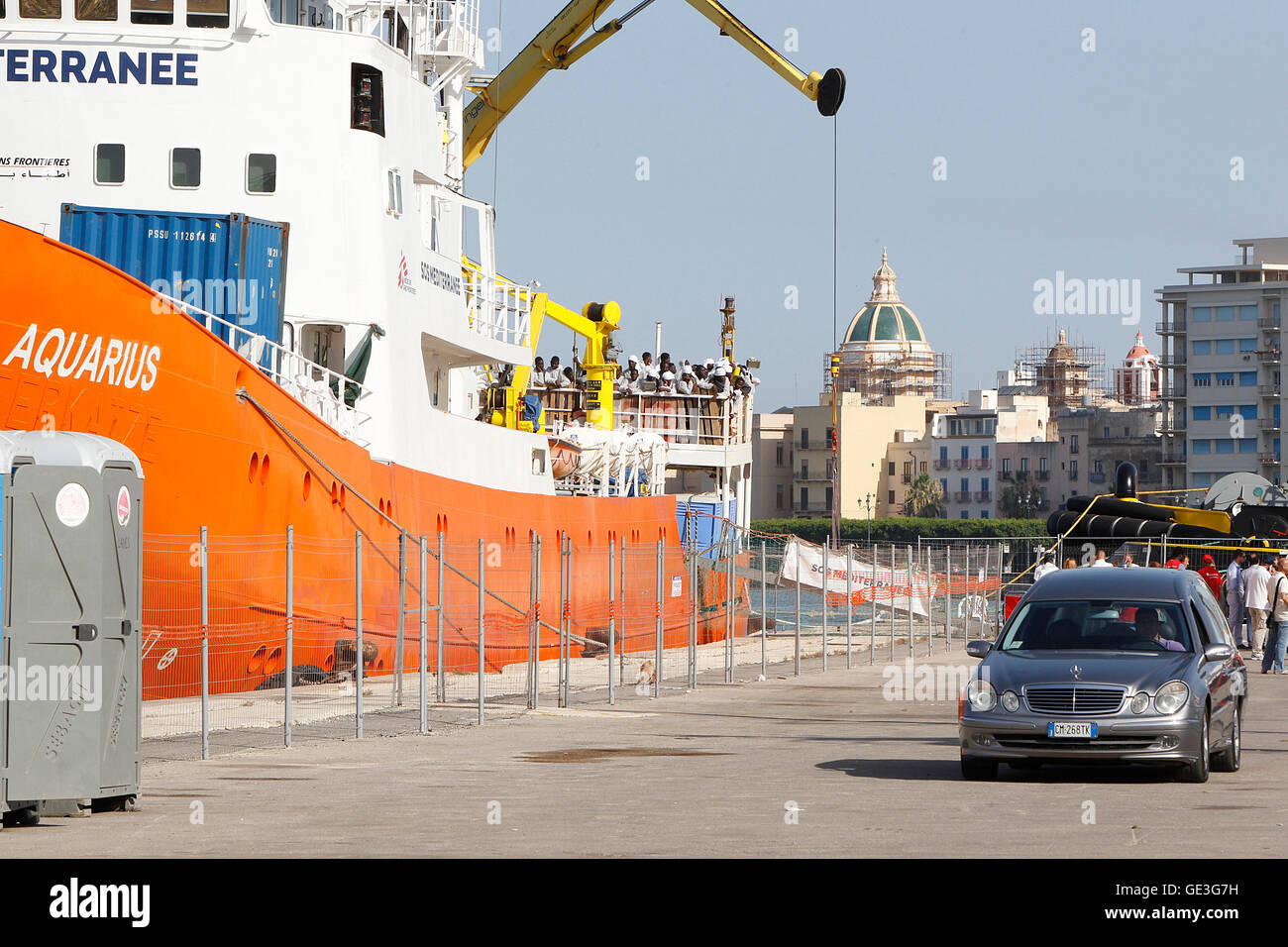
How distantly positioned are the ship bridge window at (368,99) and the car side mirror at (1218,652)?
1511 cm

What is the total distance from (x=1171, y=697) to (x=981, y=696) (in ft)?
4.17

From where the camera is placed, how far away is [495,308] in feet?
114

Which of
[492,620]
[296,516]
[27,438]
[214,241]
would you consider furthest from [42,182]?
[27,438]

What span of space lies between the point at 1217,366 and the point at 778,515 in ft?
161

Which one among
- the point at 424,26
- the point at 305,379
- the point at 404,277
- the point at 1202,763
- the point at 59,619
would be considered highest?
the point at 424,26

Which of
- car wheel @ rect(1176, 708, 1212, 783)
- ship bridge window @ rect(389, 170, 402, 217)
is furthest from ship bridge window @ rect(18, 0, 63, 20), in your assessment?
car wheel @ rect(1176, 708, 1212, 783)

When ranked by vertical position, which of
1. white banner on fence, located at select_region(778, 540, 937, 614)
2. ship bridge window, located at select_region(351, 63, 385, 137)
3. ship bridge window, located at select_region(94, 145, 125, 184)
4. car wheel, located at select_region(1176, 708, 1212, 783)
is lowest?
car wheel, located at select_region(1176, 708, 1212, 783)

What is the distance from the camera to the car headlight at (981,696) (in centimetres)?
1317

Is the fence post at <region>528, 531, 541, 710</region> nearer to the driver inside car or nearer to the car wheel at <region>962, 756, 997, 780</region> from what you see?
the car wheel at <region>962, 756, 997, 780</region>

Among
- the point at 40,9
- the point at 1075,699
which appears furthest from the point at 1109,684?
the point at 40,9

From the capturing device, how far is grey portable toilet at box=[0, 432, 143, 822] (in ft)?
35.1

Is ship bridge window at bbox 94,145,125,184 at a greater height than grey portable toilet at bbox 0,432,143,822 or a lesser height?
greater

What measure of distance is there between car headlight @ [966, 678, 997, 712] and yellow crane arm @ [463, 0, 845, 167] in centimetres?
2872

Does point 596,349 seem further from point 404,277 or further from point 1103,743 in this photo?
point 1103,743
